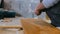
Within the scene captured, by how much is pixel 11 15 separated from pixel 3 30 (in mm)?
511

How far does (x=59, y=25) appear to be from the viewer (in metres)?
0.91

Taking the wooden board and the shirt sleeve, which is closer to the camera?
the wooden board

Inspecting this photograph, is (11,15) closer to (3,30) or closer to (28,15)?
(28,15)

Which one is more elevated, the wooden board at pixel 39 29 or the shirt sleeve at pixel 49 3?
the shirt sleeve at pixel 49 3

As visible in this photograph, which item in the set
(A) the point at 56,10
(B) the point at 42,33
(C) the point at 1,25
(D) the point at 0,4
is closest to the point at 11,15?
(D) the point at 0,4

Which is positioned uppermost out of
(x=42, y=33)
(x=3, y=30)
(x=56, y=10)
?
(x=56, y=10)

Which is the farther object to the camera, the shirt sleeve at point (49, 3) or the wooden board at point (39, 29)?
the shirt sleeve at point (49, 3)

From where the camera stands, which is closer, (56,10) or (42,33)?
(42,33)

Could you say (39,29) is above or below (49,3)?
below

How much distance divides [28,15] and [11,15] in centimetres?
34

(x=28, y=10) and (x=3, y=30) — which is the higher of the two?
(x=28, y=10)

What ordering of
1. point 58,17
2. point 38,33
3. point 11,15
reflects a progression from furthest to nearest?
point 11,15, point 58,17, point 38,33

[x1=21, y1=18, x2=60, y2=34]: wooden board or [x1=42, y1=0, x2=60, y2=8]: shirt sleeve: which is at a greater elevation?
[x1=42, y1=0, x2=60, y2=8]: shirt sleeve

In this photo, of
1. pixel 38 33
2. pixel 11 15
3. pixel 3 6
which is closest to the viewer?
pixel 38 33
